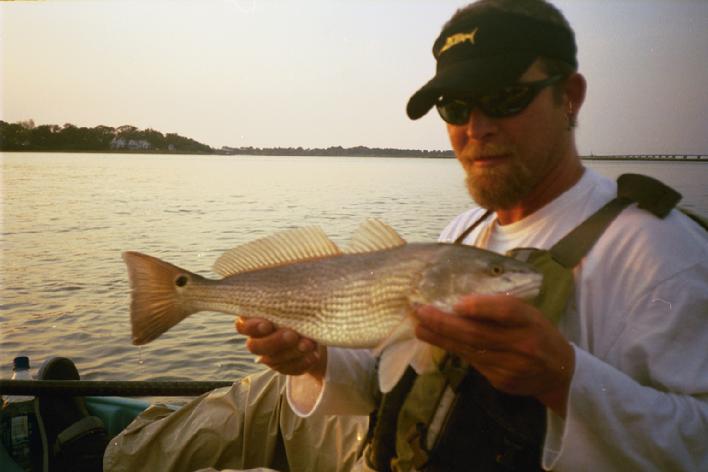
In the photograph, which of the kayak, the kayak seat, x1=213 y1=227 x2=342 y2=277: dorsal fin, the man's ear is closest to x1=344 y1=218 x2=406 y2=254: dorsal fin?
x1=213 y1=227 x2=342 y2=277: dorsal fin

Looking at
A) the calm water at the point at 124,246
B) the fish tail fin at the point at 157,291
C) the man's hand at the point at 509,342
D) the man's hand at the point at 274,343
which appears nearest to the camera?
the man's hand at the point at 509,342

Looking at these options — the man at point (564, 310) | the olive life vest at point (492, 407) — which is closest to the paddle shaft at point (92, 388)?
the man at point (564, 310)

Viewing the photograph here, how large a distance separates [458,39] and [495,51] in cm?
31

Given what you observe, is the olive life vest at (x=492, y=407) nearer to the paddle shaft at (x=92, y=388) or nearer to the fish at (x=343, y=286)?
the fish at (x=343, y=286)

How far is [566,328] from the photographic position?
280cm

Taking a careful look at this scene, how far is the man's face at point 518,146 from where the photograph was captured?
10.6ft

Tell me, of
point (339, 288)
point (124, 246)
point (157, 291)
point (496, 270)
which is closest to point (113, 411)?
point (157, 291)

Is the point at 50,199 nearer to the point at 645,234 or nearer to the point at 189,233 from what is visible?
the point at 189,233

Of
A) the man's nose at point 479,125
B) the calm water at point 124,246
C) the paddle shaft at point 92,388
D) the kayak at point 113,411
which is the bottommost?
the calm water at point 124,246

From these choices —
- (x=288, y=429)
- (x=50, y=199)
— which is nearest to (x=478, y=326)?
(x=288, y=429)

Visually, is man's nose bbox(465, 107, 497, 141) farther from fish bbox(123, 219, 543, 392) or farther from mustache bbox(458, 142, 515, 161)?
fish bbox(123, 219, 543, 392)

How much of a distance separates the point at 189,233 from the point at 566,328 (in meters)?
18.8

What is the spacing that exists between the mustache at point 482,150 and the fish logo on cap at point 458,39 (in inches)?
24.9

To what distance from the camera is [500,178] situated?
325 cm
